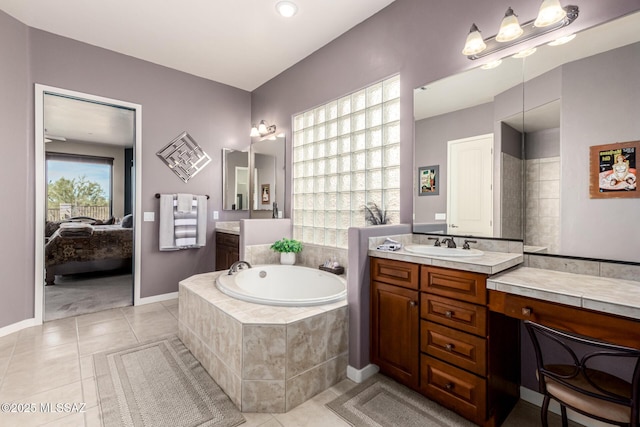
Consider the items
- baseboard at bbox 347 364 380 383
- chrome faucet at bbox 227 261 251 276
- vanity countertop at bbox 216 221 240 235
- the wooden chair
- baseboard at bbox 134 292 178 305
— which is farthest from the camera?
vanity countertop at bbox 216 221 240 235

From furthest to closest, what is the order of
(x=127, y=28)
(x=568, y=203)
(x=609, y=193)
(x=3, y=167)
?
(x=127, y=28) → (x=3, y=167) → (x=568, y=203) → (x=609, y=193)

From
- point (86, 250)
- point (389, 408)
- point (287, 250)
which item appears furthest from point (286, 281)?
point (86, 250)

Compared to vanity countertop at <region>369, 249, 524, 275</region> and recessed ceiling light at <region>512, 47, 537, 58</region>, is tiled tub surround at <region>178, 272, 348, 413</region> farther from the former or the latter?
recessed ceiling light at <region>512, 47, 537, 58</region>

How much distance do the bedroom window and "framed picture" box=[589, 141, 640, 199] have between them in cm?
649

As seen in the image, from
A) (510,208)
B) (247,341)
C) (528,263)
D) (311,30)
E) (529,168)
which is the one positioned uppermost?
(311,30)

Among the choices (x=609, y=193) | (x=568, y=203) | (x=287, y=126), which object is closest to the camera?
(x=609, y=193)

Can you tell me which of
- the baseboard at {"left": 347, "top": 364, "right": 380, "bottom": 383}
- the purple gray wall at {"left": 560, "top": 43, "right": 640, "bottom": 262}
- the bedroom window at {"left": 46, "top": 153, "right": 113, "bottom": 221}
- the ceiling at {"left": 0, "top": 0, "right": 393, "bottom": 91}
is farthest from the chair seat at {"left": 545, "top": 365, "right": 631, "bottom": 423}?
the bedroom window at {"left": 46, "top": 153, "right": 113, "bottom": 221}

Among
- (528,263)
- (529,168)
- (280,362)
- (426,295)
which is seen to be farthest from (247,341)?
(529,168)

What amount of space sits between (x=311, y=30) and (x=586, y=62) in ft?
7.27

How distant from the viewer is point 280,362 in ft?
5.65

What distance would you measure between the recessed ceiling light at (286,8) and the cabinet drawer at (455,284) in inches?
93.0

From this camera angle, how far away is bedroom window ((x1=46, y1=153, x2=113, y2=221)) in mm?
4895

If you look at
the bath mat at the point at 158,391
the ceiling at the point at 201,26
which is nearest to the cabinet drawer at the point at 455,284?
the bath mat at the point at 158,391

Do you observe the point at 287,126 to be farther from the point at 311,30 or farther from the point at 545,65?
the point at 545,65
